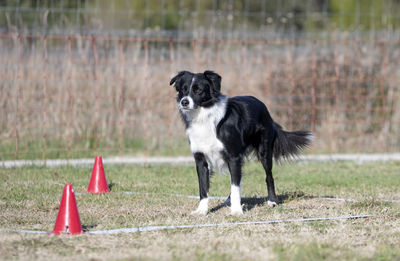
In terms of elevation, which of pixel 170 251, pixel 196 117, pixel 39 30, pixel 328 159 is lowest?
pixel 328 159

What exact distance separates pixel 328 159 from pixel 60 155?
17.5 feet

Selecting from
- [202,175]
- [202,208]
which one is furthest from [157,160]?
[202,208]

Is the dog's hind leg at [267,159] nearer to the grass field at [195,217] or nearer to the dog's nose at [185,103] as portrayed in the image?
the grass field at [195,217]

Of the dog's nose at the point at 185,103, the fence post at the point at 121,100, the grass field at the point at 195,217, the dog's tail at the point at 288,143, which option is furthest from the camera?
the fence post at the point at 121,100

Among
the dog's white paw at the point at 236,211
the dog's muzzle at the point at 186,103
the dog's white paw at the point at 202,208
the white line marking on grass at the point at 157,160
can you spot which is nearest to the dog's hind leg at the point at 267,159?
the dog's white paw at the point at 236,211

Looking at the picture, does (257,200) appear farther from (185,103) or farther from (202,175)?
(185,103)

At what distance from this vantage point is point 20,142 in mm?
11422

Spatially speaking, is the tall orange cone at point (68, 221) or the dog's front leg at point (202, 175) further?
the dog's front leg at point (202, 175)

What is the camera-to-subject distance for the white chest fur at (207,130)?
6113 millimetres

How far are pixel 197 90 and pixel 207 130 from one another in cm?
44

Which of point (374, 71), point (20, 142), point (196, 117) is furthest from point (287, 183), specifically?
point (374, 71)

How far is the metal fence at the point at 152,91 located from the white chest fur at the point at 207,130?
4880mm

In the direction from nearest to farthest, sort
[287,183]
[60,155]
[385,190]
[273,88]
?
[385,190], [287,183], [60,155], [273,88]

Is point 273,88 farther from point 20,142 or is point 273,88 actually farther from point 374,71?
point 20,142
